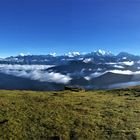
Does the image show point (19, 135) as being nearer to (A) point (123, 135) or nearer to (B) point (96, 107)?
(A) point (123, 135)

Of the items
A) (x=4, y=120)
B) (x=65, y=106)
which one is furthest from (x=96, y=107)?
(x=4, y=120)

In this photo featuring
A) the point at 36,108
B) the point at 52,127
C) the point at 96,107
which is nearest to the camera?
the point at 52,127

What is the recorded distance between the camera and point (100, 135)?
4028 cm

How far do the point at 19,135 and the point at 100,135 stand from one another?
11183 millimetres

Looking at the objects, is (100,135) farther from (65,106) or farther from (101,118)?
(65,106)

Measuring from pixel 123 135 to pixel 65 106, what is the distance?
15.7 metres

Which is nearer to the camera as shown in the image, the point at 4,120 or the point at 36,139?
the point at 36,139

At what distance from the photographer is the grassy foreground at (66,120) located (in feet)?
132

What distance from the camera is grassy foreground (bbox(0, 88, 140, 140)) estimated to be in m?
40.3

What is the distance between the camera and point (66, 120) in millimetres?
45281

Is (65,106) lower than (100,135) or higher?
higher

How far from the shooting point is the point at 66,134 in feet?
134

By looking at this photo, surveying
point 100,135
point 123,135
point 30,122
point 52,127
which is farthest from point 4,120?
point 123,135

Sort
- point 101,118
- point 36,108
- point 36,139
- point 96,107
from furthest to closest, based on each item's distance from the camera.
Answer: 1. point 96,107
2. point 36,108
3. point 101,118
4. point 36,139
